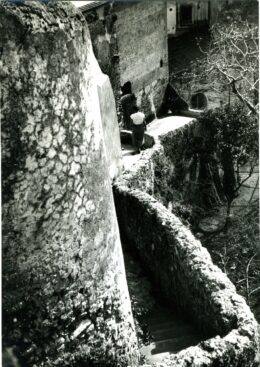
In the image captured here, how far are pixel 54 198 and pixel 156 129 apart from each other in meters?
13.8

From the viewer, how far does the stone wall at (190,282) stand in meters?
6.33

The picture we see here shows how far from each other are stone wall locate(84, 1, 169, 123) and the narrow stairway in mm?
10317

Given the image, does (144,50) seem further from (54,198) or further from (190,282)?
(54,198)

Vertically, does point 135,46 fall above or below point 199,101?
above

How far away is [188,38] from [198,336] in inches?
801

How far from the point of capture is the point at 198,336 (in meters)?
8.00

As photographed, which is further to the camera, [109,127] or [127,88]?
[127,88]

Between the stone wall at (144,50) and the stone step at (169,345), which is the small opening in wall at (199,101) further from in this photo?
the stone step at (169,345)

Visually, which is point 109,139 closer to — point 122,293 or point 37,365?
point 122,293

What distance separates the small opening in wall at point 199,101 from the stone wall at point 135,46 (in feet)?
4.79

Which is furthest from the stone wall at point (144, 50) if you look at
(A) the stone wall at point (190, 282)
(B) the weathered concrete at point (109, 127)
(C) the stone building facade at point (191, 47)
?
(A) the stone wall at point (190, 282)

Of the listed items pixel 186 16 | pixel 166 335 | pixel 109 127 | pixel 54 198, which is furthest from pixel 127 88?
pixel 54 198

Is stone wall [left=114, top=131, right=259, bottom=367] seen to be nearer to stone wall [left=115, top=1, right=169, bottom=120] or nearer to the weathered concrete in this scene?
the weathered concrete

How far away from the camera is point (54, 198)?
528 centimetres
